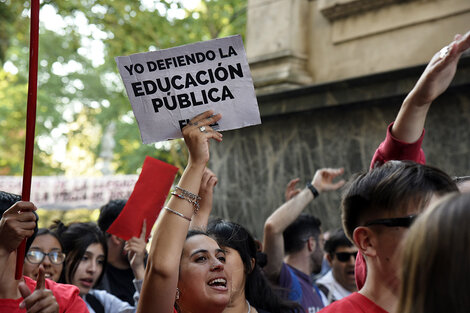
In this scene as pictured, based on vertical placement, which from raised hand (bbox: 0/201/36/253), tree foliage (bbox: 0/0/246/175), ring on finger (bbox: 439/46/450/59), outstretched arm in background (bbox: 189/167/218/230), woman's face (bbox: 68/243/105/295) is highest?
tree foliage (bbox: 0/0/246/175)

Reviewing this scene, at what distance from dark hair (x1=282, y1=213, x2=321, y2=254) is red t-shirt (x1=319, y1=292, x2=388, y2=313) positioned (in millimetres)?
3282

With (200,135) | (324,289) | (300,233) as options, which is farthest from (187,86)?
(324,289)

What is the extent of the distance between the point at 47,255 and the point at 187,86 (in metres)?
2.20

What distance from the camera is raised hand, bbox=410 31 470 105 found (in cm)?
270

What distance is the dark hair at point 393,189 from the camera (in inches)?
90.2

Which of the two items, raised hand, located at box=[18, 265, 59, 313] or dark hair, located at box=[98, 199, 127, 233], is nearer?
raised hand, located at box=[18, 265, 59, 313]

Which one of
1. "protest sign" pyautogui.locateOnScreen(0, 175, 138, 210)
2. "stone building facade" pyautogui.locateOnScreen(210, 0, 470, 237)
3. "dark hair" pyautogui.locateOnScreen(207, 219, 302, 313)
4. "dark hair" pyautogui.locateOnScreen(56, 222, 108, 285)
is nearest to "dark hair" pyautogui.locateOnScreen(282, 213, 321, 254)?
"stone building facade" pyautogui.locateOnScreen(210, 0, 470, 237)

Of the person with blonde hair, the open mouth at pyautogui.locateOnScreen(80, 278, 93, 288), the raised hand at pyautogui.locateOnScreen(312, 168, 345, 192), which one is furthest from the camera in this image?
the raised hand at pyautogui.locateOnScreen(312, 168, 345, 192)

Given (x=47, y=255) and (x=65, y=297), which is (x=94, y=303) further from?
(x=65, y=297)

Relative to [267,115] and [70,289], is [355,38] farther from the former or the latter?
[70,289]

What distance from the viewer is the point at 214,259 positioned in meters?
3.18

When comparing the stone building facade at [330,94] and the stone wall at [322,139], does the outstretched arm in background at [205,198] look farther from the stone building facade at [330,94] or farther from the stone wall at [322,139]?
the stone building facade at [330,94]

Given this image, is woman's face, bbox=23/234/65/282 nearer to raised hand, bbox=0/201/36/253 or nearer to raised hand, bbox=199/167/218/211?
raised hand, bbox=199/167/218/211

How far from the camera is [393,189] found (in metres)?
2.30
